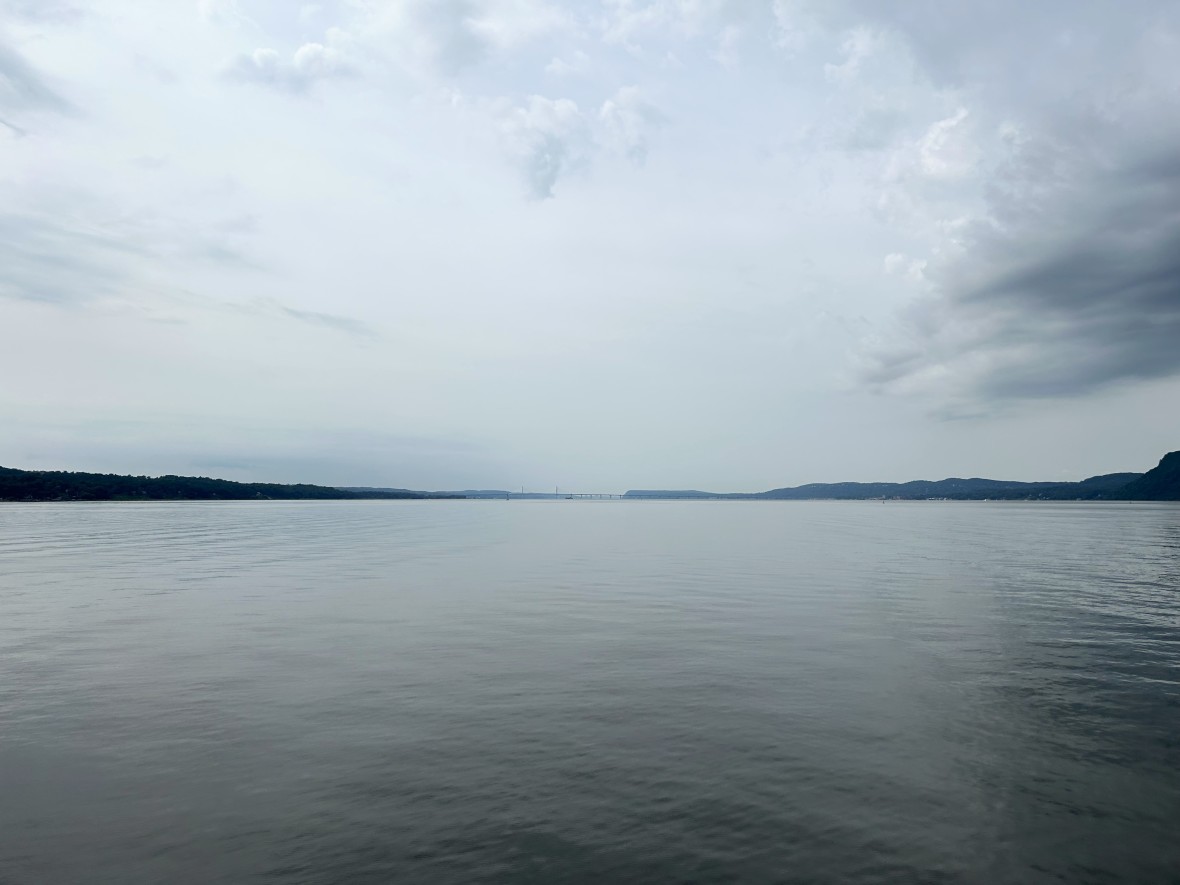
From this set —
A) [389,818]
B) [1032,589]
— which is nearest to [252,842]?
[389,818]

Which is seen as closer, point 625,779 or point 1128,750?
point 625,779

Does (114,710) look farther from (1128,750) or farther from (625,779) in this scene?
(1128,750)

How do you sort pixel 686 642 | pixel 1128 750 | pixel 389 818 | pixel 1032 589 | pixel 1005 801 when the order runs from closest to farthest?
pixel 389 818, pixel 1005 801, pixel 1128 750, pixel 686 642, pixel 1032 589

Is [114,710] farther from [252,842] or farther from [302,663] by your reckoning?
[252,842]

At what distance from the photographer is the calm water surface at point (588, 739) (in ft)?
32.7

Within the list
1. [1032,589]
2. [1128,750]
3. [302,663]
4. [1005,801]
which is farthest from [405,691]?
[1032,589]

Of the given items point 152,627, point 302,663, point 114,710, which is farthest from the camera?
point 152,627

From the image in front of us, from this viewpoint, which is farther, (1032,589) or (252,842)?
(1032,589)

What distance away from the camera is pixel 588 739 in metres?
14.4

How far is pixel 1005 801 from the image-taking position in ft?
38.3

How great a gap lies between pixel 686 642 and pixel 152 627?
2099 centimetres

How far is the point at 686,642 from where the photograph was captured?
23.8 m

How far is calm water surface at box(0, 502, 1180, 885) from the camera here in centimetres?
996

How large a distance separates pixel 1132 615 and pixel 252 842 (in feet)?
112
